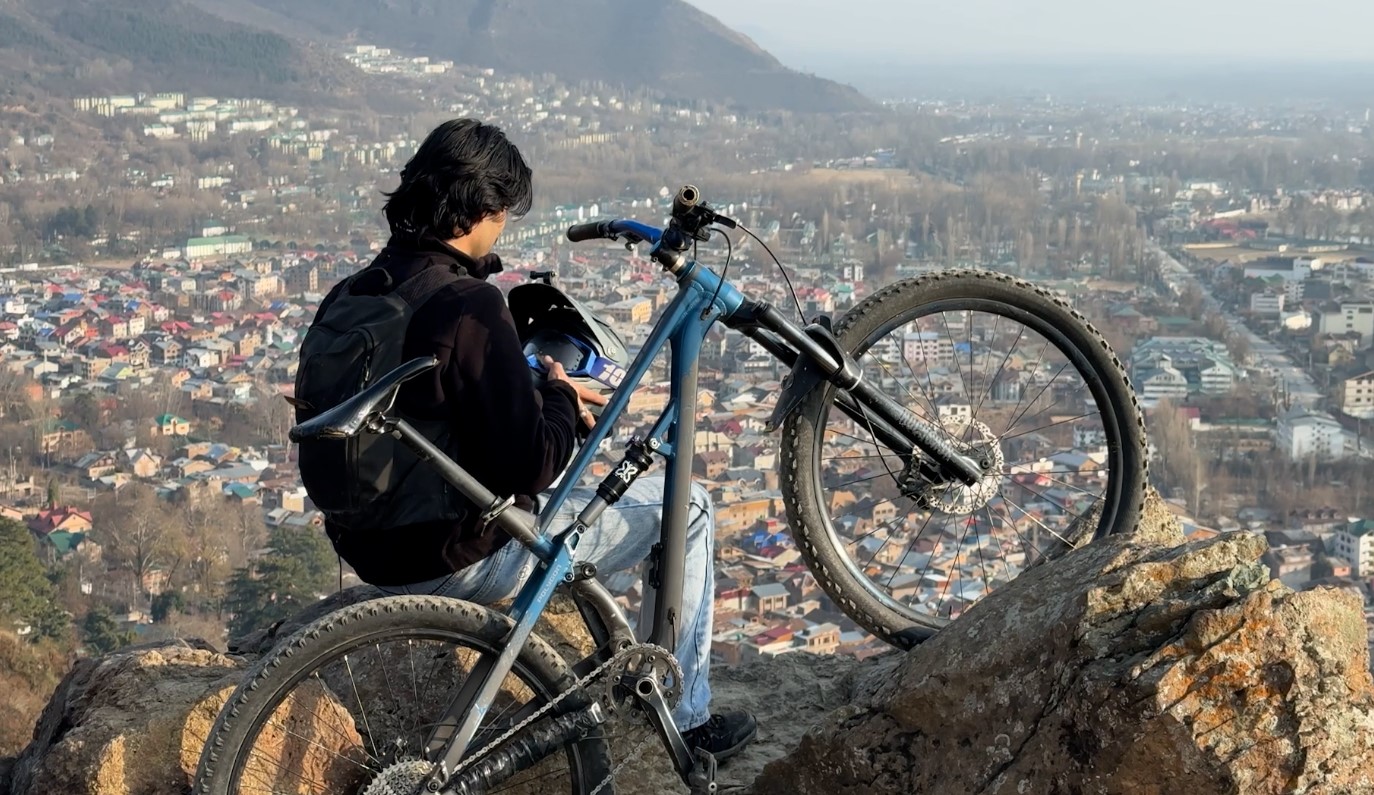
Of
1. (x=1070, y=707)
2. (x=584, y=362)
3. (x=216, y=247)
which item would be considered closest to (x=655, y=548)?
(x=584, y=362)

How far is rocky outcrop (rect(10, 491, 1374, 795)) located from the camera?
3.27 m

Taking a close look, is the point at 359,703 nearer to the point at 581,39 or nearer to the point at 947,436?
the point at 947,436

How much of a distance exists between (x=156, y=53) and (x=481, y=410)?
97.3 meters

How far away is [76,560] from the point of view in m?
23.1

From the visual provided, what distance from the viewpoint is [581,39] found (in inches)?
4756

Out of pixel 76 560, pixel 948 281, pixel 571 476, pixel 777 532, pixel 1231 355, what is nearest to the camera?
pixel 571 476

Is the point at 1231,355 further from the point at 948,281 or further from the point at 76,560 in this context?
the point at 948,281

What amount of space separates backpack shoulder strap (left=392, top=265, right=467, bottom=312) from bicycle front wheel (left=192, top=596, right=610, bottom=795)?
2.41 feet

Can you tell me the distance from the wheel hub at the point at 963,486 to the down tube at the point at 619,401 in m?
0.97

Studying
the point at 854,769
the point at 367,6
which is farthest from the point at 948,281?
the point at 367,6

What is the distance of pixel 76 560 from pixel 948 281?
21.6 meters

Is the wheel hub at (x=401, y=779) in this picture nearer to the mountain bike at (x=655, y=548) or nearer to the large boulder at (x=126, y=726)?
the mountain bike at (x=655, y=548)

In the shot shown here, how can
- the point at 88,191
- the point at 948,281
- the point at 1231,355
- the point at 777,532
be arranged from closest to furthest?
the point at 948,281 → the point at 777,532 → the point at 1231,355 → the point at 88,191

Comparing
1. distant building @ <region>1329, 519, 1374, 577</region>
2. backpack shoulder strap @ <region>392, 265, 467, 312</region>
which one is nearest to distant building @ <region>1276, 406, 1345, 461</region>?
distant building @ <region>1329, 519, 1374, 577</region>
